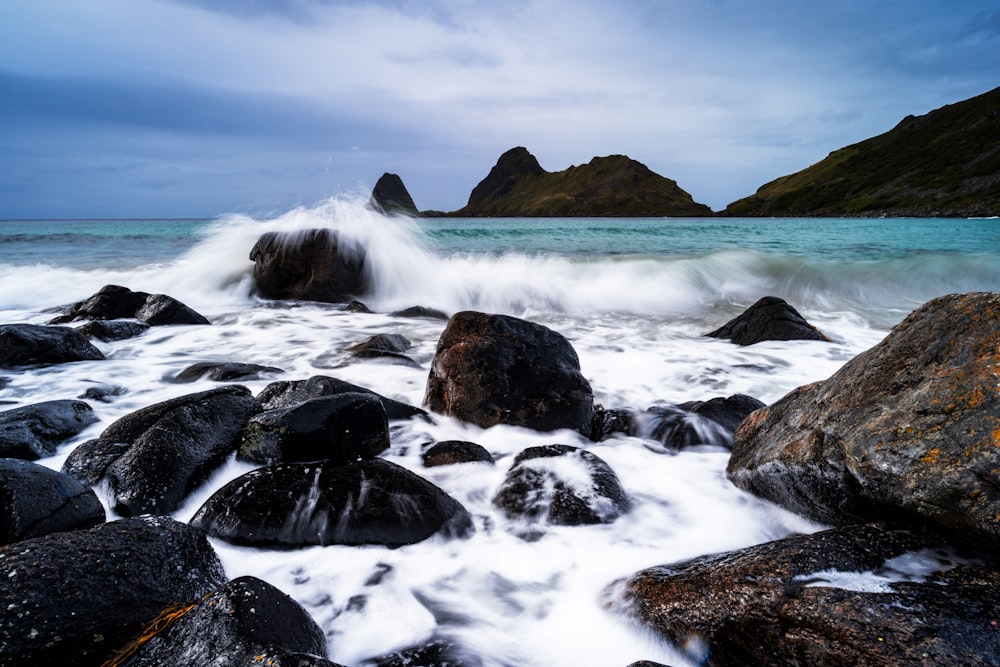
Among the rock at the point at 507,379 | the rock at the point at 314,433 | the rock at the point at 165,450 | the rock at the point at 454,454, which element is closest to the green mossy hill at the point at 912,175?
the rock at the point at 507,379

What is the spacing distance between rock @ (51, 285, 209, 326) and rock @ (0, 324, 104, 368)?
6.08 feet

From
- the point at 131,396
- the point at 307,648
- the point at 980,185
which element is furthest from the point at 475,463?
the point at 980,185

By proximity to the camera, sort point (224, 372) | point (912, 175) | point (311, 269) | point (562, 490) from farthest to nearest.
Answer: point (912, 175) < point (311, 269) < point (224, 372) < point (562, 490)

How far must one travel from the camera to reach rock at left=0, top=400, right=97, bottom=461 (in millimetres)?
3381

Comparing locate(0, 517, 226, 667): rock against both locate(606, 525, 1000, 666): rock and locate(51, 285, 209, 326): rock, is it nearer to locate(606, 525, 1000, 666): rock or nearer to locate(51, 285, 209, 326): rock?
locate(606, 525, 1000, 666): rock

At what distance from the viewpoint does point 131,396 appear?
4875 millimetres

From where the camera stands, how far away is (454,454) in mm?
3508

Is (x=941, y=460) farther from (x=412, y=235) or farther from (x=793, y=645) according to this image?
(x=412, y=235)

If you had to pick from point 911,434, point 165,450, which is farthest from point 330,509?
point 911,434

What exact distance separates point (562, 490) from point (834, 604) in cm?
150

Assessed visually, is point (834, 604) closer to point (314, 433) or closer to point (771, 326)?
point (314, 433)

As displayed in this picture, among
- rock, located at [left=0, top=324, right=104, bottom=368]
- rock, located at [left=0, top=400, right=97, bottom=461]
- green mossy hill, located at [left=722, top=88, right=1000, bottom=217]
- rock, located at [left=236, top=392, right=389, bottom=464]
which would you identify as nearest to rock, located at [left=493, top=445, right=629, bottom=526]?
rock, located at [left=236, top=392, right=389, bottom=464]

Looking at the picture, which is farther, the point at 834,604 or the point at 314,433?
the point at 314,433

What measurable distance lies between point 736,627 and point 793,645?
17 cm
